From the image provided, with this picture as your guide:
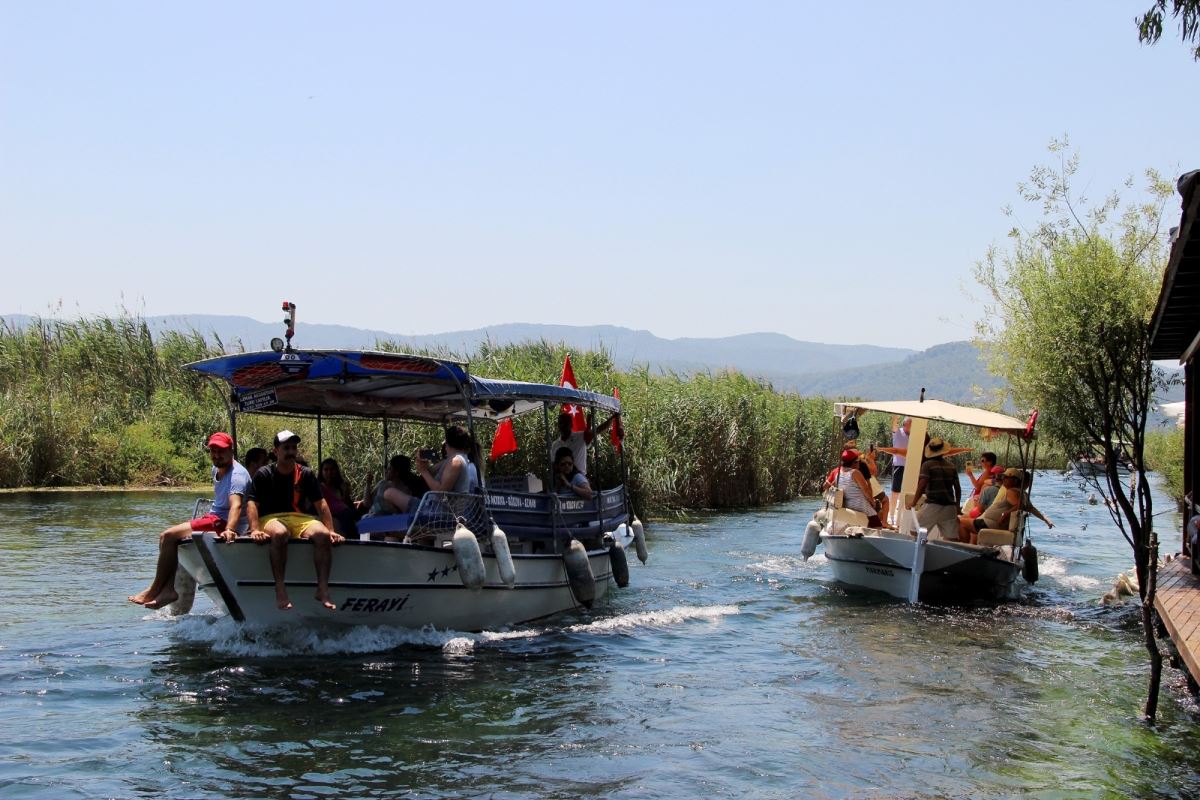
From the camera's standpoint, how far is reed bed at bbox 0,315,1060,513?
25.9 meters

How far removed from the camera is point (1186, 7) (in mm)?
9695

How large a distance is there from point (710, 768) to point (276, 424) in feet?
81.0

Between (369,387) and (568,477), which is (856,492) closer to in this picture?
(568,477)

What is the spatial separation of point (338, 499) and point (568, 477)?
3819 millimetres

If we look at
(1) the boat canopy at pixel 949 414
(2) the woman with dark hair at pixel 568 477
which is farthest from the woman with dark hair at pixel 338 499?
(1) the boat canopy at pixel 949 414

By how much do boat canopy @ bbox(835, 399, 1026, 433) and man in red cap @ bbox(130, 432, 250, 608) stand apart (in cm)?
956

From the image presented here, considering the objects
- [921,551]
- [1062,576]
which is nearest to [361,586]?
[921,551]

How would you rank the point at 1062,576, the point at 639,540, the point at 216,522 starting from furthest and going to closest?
the point at 1062,576
the point at 639,540
the point at 216,522

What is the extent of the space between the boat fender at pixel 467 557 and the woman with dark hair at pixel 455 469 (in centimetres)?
65

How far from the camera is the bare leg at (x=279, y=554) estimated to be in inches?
452

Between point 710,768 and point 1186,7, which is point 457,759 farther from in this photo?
A: point 1186,7

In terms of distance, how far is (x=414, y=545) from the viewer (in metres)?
12.5

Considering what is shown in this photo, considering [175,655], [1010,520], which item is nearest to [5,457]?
[175,655]

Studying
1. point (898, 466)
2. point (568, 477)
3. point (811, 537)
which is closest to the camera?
point (568, 477)
